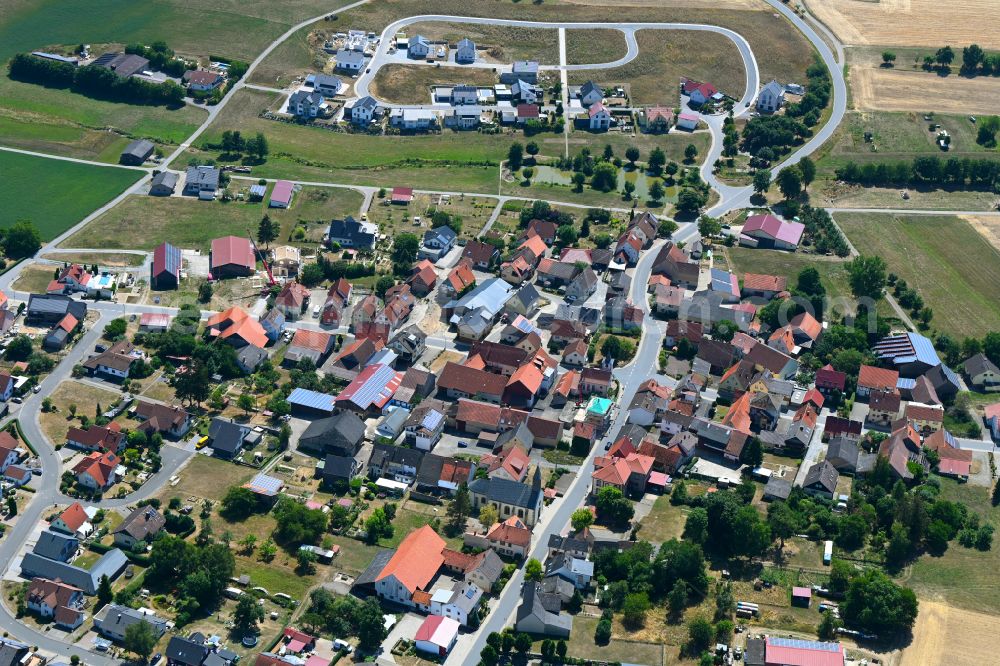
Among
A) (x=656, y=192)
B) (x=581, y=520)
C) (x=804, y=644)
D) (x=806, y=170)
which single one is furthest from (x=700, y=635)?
(x=806, y=170)

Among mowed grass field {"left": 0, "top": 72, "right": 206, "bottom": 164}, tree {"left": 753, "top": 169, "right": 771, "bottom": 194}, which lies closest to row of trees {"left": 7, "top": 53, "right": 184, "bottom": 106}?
mowed grass field {"left": 0, "top": 72, "right": 206, "bottom": 164}

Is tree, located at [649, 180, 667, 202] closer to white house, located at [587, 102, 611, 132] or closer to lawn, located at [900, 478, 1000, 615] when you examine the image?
white house, located at [587, 102, 611, 132]

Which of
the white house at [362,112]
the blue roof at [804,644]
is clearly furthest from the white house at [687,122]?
the blue roof at [804,644]

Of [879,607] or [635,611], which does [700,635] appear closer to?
[635,611]

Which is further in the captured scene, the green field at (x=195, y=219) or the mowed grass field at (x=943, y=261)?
the green field at (x=195, y=219)

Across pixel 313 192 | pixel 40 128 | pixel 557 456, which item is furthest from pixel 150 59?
pixel 557 456

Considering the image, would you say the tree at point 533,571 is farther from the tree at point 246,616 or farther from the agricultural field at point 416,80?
the agricultural field at point 416,80

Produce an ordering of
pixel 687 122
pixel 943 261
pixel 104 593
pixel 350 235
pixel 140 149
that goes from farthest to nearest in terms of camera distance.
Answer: pixel 687 122 < pixel 140 149 < pixel 943 261 < pixel 350 235 < pixel 104 593
